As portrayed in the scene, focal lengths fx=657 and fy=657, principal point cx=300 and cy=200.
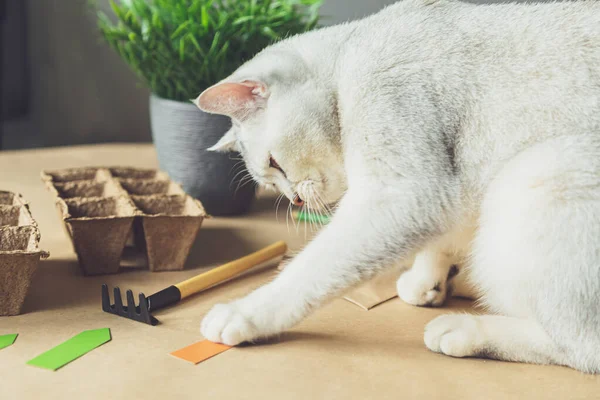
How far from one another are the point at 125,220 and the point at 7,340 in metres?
0.27

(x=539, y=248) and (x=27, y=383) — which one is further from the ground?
(x=539, y=248)

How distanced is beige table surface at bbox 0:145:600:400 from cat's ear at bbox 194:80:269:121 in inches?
12.0

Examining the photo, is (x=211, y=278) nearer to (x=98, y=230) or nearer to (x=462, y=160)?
(x=98, y=230)

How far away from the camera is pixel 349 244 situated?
879 millimetres

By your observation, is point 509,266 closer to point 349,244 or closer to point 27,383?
point 349,244

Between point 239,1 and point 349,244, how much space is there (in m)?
0.72

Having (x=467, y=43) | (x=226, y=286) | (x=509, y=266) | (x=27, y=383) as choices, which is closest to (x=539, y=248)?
(x=509, y=266)

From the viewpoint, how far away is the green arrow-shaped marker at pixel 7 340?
861 mm

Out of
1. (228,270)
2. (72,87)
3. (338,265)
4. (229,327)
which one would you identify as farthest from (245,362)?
(72,87)

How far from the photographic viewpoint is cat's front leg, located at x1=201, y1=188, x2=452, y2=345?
2.87 feet

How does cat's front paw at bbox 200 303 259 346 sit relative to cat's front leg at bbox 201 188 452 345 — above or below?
below

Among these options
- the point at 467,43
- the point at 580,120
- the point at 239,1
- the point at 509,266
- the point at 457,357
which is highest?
the point at 239,1

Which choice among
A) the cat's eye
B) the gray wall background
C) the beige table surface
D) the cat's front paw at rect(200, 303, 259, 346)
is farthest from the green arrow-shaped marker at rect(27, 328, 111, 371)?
the gray wall background

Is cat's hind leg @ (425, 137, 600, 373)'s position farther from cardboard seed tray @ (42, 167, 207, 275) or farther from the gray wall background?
the gray wall background
